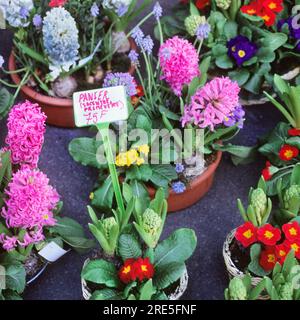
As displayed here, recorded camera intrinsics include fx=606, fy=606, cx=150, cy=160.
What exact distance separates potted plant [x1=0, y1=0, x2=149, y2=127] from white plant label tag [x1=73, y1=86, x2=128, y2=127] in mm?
667

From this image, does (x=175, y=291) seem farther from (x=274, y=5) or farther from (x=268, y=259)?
(x=274, y=5)

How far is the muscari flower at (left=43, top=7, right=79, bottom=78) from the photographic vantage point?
280 cm

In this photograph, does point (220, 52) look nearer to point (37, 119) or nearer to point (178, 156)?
point (178, 156)

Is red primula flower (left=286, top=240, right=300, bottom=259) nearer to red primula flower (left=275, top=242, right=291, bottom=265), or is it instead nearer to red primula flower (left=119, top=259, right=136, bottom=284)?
red primula flower (left=275, top=242, right=291, bottom=265)

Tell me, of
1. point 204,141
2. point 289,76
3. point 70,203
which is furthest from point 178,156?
point 289,76

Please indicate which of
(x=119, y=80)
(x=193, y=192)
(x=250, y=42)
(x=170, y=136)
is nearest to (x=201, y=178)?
(x=193, y=192)

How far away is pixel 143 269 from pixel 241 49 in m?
1.37

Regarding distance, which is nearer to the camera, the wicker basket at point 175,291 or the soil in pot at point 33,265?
the wicker basket at point 175,291

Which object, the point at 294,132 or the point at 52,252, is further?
the point at 294,132

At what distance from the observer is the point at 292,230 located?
237cm

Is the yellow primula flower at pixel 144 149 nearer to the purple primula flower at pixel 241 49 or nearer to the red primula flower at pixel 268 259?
the red primula flower at pixel 268 259

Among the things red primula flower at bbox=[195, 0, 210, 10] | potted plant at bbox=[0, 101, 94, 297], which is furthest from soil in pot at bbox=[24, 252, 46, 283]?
red primula flower at bbox=[195, 0, 210, 10]

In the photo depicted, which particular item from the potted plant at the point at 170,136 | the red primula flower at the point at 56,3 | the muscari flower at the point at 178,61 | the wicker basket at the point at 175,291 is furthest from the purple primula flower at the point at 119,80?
the wicker basket at the point at 175,291

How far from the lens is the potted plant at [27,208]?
88.2 inches
